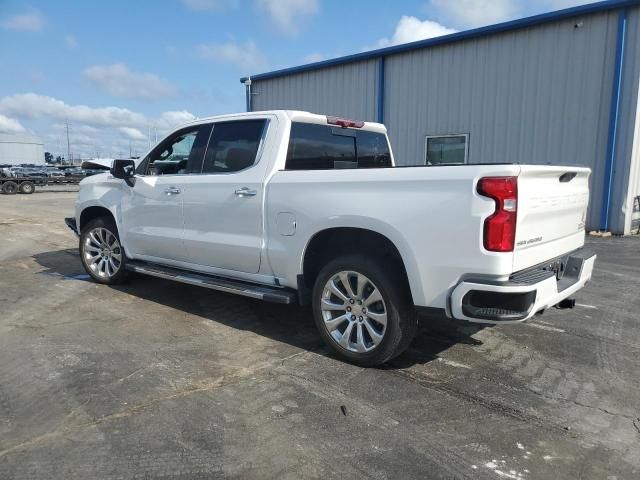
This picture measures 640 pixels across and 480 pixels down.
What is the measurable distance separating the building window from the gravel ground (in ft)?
27.2

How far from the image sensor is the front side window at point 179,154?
5043 mm

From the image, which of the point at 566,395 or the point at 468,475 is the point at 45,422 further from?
the point at 566,395

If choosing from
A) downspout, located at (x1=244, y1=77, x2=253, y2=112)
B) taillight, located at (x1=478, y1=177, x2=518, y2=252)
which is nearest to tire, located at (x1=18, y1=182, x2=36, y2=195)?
downspout, located at (x1=244, y1=77, x2=253, y2=112)

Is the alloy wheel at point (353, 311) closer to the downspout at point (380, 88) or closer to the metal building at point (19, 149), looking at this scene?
the downspout at point (380, 88)

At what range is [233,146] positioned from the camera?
185 inches

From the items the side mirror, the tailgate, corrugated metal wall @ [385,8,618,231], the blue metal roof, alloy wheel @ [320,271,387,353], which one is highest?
the blue metal roof

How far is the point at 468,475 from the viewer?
250 cm

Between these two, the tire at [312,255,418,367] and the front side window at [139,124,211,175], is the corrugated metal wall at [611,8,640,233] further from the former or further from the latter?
the front side window at [139,124,211,175]

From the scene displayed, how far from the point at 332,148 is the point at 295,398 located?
8.20ft

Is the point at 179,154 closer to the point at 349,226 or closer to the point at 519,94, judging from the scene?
the point at 349,226

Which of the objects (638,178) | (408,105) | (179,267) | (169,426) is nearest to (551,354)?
(169,426)

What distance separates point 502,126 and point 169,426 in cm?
1143

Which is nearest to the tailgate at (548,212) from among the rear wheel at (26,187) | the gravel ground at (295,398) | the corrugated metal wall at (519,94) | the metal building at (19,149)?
the gravel ground at (295,398)

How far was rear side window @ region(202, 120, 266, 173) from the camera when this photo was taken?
4531 millimetres
